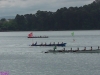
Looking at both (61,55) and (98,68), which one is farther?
(61,55)

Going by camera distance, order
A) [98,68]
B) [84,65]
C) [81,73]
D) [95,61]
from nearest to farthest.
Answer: [81,73]
[98,68]
[84,65]
[95,61]

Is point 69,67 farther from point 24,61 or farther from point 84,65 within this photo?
point 24,61

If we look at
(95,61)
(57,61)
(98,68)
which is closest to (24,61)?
(57,61)

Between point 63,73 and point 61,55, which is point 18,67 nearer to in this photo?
point 63,73

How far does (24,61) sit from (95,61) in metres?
11.5

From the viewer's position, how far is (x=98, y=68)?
60.8 metres

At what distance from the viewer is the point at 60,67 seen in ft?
206

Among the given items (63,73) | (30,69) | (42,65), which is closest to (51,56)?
(42,65)

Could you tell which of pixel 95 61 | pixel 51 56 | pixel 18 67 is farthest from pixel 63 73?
pixel 51 56

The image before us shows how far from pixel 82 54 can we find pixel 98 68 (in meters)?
21.2

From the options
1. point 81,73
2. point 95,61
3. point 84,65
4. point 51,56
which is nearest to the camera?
point 81,73

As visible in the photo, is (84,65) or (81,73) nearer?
(81,73)

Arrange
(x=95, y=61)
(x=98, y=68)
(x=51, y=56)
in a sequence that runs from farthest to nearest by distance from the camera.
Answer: (x=51, y=56) < (x=95, y=61) < (x=98, y=68)

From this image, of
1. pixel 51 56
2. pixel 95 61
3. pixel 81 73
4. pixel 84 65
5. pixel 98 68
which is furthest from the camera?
pixel 51 56
